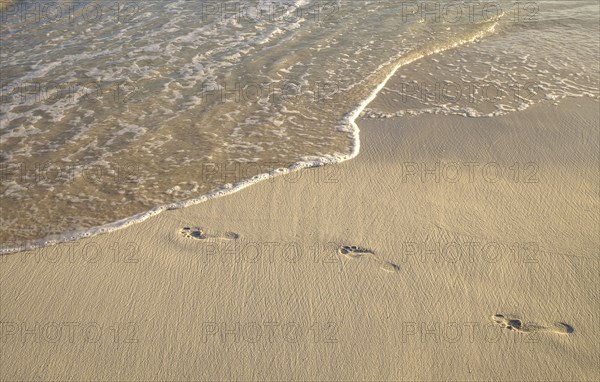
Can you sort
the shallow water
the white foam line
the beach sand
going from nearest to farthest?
the beach sand, the white foam line, the shallow water

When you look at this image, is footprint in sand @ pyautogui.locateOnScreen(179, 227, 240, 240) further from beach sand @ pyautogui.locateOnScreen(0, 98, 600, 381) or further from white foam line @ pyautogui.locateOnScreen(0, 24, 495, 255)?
white foam line @ pyautogui.locateOnScreen(0, 24, 495, 255)

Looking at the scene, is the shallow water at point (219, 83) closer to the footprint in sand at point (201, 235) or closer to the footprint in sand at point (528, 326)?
the footprint in sand at point (201, 235)

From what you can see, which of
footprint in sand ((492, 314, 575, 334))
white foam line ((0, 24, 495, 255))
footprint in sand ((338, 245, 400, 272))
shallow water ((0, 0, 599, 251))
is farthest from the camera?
shallow water ((0, 0, 599, 251))

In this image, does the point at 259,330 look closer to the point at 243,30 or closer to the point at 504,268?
the point at 504,268

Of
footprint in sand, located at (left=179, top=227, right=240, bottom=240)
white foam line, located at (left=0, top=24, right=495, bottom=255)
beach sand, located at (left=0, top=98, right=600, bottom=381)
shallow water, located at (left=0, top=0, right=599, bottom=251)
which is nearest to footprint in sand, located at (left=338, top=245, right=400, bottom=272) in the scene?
beach sand, located at (left=0, top=98, right=600, bottom=381)

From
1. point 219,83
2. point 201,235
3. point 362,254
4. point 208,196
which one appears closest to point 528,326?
point 362,254

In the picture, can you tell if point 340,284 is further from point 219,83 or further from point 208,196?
point 219,83

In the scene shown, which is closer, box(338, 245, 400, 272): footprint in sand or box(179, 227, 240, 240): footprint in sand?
box(338, 245, 400, 272): footprint in sand

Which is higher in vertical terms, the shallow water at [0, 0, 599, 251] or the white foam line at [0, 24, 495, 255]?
the shallow water at [0, 0, 599, 251]
